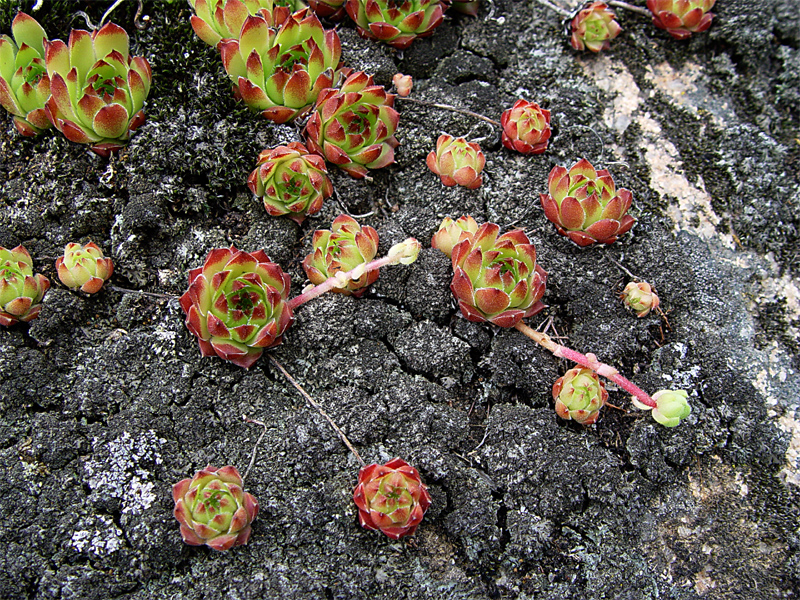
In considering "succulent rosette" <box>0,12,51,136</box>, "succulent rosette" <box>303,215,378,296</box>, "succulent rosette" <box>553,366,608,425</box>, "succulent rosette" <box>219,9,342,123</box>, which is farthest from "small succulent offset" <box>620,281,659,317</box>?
"succulent rosette" <box>0,12,51,136</box>

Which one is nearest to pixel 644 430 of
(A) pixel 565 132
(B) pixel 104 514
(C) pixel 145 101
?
(A) pixel 565 132

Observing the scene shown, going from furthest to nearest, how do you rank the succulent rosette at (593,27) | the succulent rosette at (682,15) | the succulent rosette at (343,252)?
the succulent rosette at (682,15), the succulent rosette at (593,27), the succulent rosette at (343,252)

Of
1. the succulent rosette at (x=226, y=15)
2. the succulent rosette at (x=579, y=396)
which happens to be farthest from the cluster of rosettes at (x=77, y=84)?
the succulent rosette at (x=579, y=396)

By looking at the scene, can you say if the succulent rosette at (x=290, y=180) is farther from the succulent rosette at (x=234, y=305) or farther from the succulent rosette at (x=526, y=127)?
the succulent rosette at (x=526, y=127)

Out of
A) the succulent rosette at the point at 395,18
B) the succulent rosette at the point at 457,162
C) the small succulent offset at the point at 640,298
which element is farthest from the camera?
the succulent rosette at the point at 395,18

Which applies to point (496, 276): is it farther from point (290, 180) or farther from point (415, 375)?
point (290, 180)

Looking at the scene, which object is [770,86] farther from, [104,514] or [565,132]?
[104,514]

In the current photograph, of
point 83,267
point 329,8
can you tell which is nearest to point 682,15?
point 329,8
